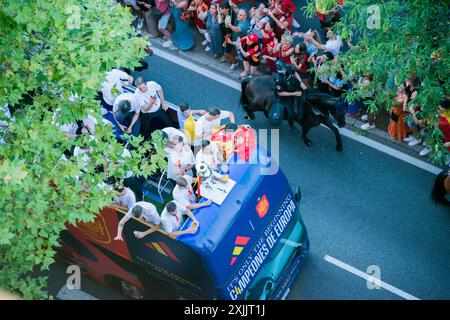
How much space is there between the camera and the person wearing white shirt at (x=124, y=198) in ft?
29.0

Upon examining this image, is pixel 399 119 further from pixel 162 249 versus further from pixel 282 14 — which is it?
pixel 162 249

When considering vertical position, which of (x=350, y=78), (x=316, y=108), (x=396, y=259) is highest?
(x=350, y=78)

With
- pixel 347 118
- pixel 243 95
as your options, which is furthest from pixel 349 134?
pixel 243 95

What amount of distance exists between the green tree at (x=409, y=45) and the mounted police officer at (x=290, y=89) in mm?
1416

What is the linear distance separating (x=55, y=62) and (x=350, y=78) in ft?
15.6

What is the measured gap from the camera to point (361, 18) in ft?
31.3

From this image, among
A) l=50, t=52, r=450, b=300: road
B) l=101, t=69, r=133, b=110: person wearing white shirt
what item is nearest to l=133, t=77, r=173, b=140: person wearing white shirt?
l=101, t=69, r=133, b=110: person wearing white shirt

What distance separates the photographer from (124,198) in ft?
29.1

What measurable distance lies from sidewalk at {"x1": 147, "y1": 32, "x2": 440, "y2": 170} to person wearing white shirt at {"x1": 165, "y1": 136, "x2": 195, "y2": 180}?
12.8 ft

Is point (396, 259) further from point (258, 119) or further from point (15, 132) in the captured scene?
point (15, 132)

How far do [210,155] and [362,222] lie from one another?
3.14 meters

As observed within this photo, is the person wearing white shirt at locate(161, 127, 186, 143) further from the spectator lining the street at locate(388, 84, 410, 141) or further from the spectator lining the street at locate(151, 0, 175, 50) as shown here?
the spectator lining the street at locate(151, 0, 175, 50)
